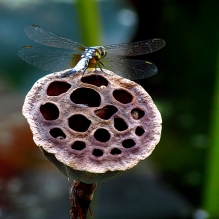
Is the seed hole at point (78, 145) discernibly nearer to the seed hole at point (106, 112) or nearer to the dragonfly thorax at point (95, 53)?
the seed hole at point (106, 112)

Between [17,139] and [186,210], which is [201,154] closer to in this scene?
[186,210]

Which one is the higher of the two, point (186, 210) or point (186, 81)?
point (186, 81)

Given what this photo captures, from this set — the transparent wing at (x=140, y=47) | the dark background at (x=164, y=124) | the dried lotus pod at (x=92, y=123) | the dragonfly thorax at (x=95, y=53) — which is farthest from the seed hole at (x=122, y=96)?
the dark background at (x=164, y=124)

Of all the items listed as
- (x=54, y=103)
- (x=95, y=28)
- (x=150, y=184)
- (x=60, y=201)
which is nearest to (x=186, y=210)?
(x=150, y=184)

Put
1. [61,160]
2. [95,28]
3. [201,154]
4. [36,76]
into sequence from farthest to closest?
[201,154] < [36,76] < [95,28] < [61,160]

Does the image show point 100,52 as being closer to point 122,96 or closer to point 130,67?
point 130,67

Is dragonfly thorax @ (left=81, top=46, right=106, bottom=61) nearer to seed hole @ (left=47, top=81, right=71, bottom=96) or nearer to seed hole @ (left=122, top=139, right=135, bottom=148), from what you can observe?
seed hole @ (left=47, top=81, right=71, bottom=96)
